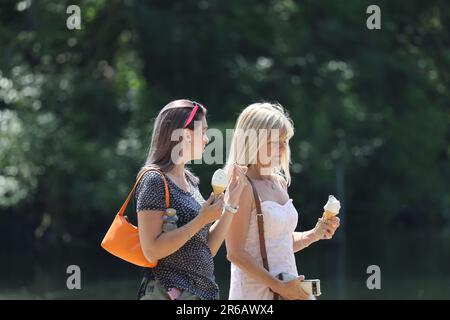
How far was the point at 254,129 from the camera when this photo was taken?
4223mm

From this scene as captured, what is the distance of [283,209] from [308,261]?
14939 mm

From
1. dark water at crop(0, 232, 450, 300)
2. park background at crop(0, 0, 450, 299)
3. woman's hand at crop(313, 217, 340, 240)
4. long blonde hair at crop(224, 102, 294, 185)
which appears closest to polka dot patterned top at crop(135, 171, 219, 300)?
long blonde hair at crop(224, 102, 294, 185)

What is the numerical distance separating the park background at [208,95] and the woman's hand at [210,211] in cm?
1475

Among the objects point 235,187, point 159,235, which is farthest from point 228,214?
point 159,235

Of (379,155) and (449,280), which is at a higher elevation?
(379,155)

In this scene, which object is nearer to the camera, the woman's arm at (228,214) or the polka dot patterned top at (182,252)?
the polka dot patterned top at (182,252)

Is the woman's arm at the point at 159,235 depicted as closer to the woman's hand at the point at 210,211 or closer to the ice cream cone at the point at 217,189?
the woman's hand at the point at 210,211

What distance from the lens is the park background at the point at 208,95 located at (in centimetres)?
2005

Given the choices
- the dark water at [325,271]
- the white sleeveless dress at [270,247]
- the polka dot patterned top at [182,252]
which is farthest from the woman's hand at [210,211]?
the dark water at [325,271]

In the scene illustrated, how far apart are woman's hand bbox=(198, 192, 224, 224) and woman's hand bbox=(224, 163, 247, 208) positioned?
225mm

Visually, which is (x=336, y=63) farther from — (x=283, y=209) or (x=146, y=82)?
(x=283, y=209)

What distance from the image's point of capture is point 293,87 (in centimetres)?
2091

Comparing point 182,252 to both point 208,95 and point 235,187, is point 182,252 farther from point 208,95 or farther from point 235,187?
point 208,95

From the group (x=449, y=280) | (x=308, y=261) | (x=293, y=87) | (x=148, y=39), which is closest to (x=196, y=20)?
(x=148, y=39)
